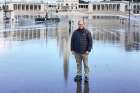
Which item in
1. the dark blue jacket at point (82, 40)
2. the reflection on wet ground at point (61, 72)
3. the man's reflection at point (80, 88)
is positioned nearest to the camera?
the man's reflection at point (80, 88)

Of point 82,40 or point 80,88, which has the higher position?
point 82,40

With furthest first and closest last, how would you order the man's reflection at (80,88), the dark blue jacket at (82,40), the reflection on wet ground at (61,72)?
1. the dark blue jacket at (82,40)
2. the reflection on wet ground at (61,72)
3. the man's reflection at (80,88)

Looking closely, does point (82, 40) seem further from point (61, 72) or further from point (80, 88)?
point (61, 72)

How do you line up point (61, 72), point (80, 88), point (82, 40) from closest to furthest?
point (80, 88), point (82, 40), point (61, 72)

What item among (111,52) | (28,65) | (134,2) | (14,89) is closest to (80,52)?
(14,89)

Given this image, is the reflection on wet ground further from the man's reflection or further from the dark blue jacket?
the dark blue jacket

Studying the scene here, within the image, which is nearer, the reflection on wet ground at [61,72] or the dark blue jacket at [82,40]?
the reflection on wet ground at [61,72]

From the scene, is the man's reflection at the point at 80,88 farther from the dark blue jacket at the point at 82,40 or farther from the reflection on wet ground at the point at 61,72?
the dark blue jacket at the point at 82,40

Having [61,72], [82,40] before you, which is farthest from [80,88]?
[61,72]

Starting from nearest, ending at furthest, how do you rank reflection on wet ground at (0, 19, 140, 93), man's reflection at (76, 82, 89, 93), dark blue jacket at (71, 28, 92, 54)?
man's reflection at (76, 82, 89, 93) < reflection on wet ground at (0, 19, 140, 93) < dark blue jacket at (71, 28, 92, 54)

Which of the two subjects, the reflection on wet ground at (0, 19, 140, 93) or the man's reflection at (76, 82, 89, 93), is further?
the reflection on wet ground at (0, 19, 140, 93)

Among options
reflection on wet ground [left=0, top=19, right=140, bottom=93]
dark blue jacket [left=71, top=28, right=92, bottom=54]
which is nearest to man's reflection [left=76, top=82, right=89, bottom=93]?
reflection on wet ground [left=0, top=19, right=140, bottom=93]

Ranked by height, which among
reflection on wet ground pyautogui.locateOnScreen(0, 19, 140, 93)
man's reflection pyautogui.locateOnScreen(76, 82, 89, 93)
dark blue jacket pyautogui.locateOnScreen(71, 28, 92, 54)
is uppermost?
dark blue jacket pyautogui.locateOnScreen(71, 28, 92, 54)

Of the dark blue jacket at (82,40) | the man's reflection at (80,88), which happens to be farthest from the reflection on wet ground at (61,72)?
the dark blue jacket at (82,40)
